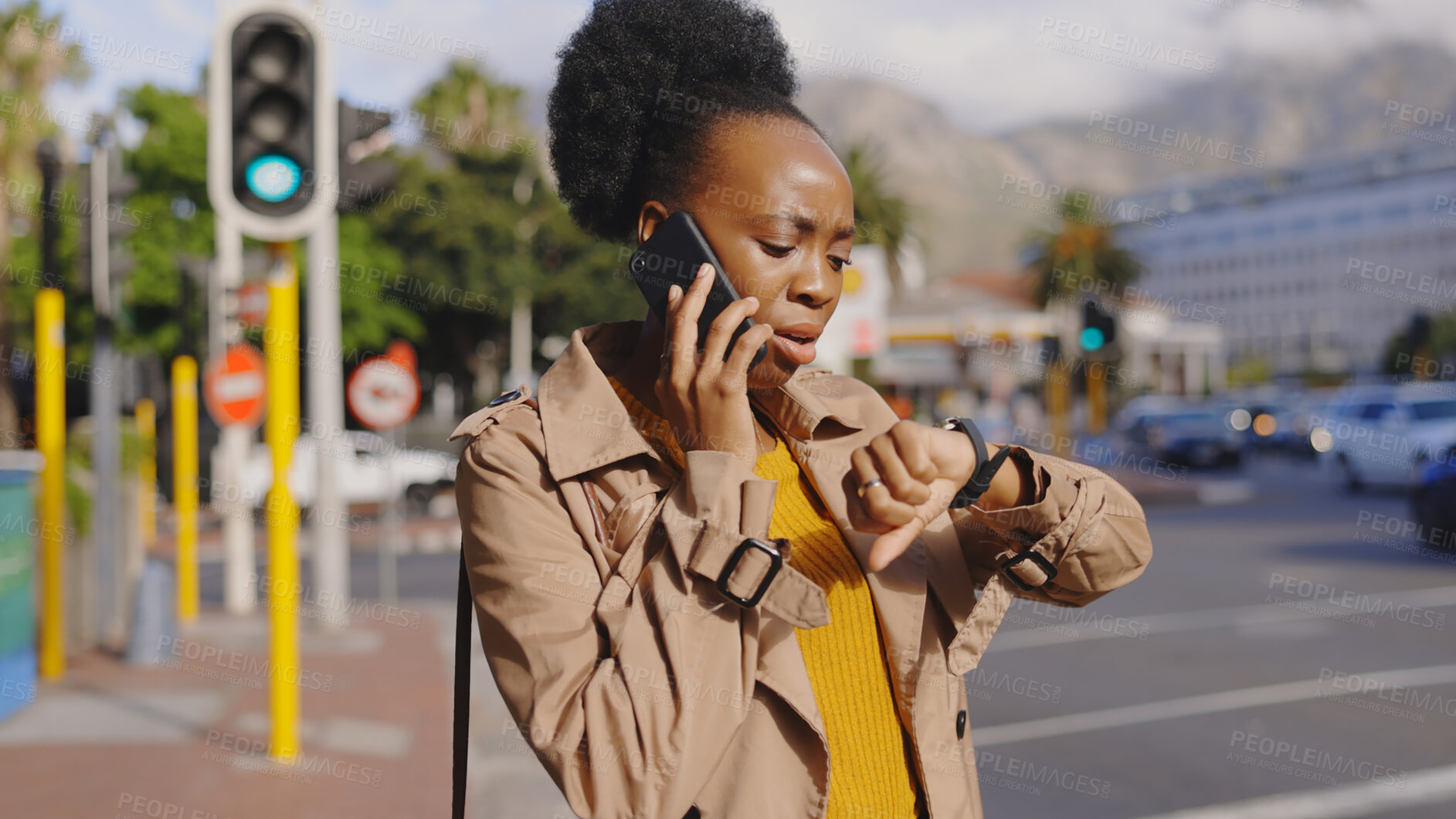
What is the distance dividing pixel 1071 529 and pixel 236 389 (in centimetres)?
1093

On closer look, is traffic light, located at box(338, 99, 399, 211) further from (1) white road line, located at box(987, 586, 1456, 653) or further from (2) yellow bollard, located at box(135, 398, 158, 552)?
(2) yellow bollard, located at box(135, 398, 158, 552)

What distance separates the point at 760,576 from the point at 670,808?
27cm

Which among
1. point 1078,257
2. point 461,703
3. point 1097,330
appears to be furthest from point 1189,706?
point 1078,257

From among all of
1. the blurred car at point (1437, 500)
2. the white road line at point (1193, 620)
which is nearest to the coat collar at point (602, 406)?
the white road line at point (1193, 620)

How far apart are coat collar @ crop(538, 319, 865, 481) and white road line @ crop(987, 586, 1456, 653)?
26.3 ft

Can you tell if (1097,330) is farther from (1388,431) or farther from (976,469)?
(976,469)

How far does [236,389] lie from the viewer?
453 inches

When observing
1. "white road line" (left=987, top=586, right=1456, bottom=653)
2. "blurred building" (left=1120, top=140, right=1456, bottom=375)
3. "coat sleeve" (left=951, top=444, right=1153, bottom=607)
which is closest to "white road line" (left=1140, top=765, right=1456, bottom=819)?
"white road line" (left=987, top=586, right=1456, bottom=653)

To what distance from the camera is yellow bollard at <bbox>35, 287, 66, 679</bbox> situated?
904 centimetres

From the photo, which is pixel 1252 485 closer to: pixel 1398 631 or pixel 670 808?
pixel 1398 631

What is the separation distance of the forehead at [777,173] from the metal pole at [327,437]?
9931 mm

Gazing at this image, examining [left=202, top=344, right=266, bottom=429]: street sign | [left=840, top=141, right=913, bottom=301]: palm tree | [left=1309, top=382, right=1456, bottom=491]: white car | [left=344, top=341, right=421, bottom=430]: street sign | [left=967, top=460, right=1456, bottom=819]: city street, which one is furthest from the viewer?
[left=840, top=141, right=913, bottom=301]: palm tree

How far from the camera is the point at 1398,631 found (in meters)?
9.77

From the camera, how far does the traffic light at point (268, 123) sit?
18.8 feet
